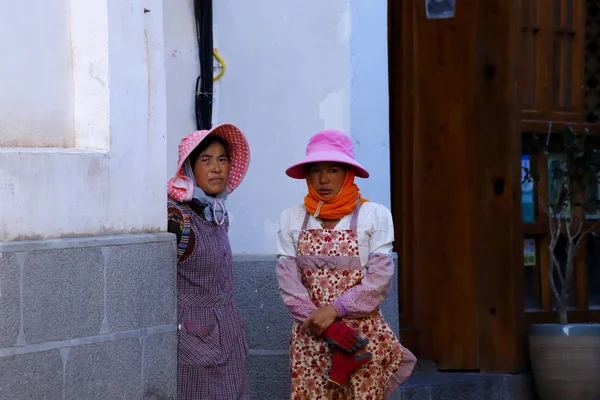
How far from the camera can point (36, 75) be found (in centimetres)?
488

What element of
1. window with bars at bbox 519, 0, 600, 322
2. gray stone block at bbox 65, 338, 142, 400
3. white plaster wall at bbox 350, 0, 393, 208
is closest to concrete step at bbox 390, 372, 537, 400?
window with bars at bbox 519, 0, 600, 322

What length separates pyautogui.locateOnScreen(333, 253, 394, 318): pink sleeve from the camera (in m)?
5.14

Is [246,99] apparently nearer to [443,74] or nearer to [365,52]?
[365,52]

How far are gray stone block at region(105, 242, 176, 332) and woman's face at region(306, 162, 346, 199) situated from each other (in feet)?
2.39

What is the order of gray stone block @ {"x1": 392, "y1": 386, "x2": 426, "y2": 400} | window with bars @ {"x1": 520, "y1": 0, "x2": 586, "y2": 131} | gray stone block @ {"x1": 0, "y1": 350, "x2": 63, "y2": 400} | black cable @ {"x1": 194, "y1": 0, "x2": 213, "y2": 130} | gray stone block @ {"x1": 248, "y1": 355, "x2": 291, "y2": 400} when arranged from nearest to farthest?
gray stone block @ {"x1": 0, "y1": 350, "x2": 63, "y2": 400}, black cable @ {"x1": 194, "y1": 0, "x2": 213, "y2": 130}, gray stone block @ {"x1": 248, "y1": 355, "x2": 291, "y2": 400}, gray stone block @ {"x1": 392, "y1": 386, "x2": 426, "y2": 400}, window with bars @ {"x1": 520, "y1": 0, "x2": 586, "y2": 131}

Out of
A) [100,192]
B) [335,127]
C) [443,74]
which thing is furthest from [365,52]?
[100,192]

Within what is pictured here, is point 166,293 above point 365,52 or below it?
below

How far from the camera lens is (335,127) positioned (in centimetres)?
654

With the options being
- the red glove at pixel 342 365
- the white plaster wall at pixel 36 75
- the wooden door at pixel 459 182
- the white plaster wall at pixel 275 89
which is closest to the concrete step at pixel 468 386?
the wooden door at pixel 459 182

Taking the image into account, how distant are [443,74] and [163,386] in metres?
3.58

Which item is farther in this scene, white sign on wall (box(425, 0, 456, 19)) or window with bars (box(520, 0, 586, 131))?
window with bars (box(520, 0, 586, 131))

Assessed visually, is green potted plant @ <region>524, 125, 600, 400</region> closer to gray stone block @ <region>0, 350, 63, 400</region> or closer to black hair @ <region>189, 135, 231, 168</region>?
black hair @ <region>189, 135, 231, 168</region>

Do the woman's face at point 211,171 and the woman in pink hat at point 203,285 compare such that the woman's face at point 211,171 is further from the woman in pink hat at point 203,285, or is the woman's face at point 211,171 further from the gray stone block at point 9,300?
the gray stone block at point 9,300

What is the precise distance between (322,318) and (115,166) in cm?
113
